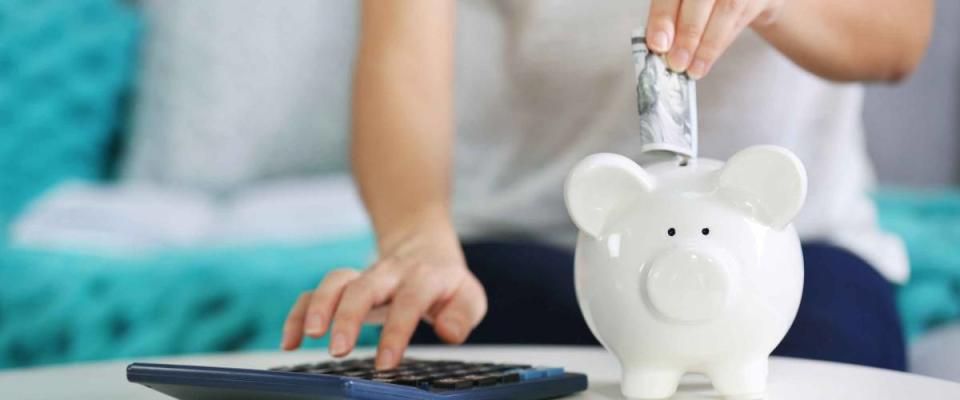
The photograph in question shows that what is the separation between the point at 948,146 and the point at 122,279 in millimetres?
1502

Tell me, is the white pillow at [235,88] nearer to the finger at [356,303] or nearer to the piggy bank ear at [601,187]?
the finger at [356,303]

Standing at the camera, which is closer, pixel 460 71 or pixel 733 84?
pixel 733 84

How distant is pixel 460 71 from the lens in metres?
1.05

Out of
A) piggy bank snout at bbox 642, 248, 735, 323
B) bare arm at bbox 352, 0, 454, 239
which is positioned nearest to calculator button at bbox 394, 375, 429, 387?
piggy bank snout at bbox 642, 248, 735, 323

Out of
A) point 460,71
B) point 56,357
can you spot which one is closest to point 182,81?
point 56,357

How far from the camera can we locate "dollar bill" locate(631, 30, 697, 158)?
0.52 metres

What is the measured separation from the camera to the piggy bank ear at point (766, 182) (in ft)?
1.62

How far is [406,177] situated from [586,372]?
245mm

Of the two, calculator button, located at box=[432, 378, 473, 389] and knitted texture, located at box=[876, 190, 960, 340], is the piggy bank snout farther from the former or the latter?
knitted texture, located at box=[876, 190, 960, 340]

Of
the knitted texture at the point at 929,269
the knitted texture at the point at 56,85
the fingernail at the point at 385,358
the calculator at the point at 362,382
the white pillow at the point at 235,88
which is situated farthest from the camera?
the white pillow at the point at 235,88

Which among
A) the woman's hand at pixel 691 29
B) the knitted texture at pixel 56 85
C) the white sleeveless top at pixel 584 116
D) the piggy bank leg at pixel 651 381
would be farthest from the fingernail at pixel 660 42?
the knitted texture at pixel 56 85

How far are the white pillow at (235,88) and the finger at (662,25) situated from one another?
1.50 m

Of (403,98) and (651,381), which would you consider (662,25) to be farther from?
(403,98)

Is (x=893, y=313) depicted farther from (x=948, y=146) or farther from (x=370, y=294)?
(x=948, y=146)
